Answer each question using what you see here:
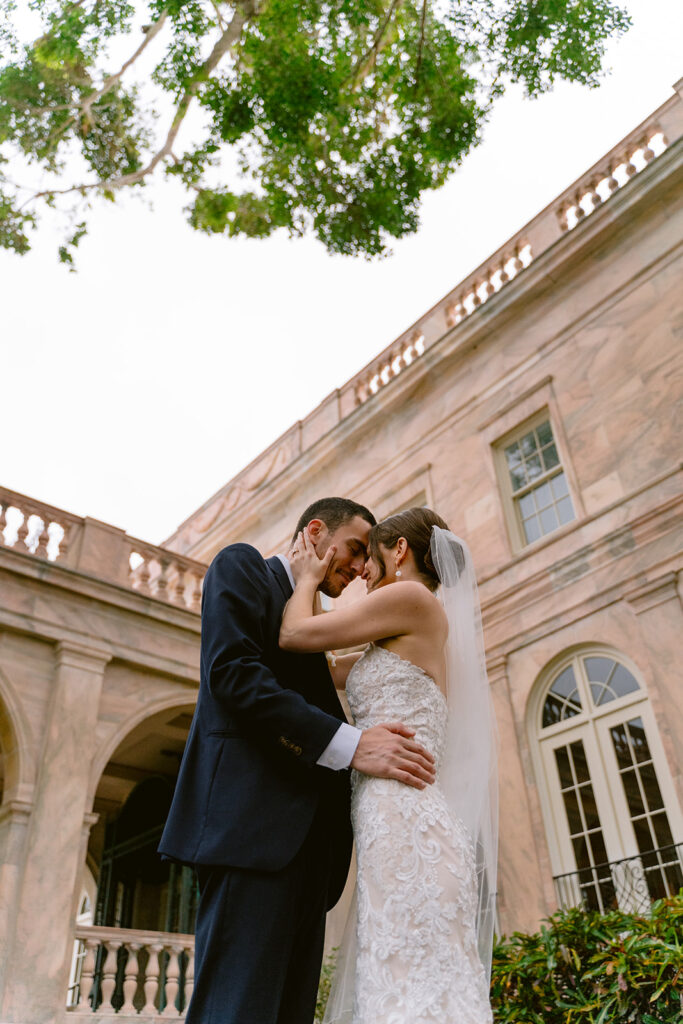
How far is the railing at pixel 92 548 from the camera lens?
10383 mm

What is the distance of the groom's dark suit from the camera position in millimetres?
2193

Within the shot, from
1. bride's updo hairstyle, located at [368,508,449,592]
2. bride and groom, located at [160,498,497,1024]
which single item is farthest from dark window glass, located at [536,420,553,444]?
bride and groom, located at [160,498,497,1024]

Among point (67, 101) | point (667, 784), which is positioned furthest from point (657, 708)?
point (67, 101)

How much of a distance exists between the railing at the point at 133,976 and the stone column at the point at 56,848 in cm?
33

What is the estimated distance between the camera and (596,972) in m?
5.68

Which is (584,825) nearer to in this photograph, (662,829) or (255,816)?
(662,829)

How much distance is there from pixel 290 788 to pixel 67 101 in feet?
34.4

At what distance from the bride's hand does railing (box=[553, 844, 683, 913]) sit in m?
6.46

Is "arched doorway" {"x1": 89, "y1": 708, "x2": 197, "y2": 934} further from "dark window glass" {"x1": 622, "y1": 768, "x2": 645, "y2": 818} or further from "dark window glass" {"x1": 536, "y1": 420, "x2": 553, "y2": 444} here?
"dark window glass" {"x1": 536, "y1": 420, "x2": 553, "y2": 444}

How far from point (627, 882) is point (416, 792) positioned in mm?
7213

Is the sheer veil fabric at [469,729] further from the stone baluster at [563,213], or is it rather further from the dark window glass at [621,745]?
the stone baluster at [563,213]

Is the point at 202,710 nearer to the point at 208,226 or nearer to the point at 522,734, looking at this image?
the point at 522,734

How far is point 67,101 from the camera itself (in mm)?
10445

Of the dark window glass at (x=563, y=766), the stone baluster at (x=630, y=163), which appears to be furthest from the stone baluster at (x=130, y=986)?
the stone baluster at (x=630, y=163)
